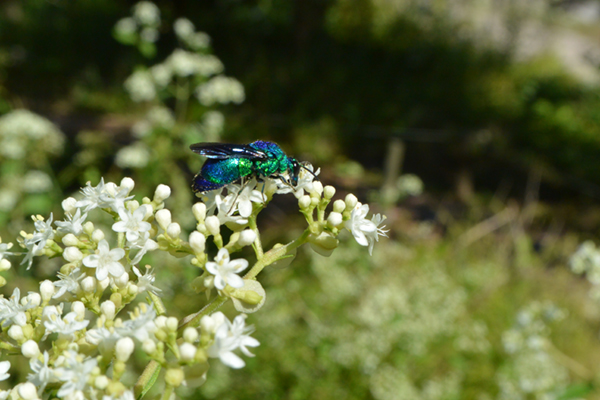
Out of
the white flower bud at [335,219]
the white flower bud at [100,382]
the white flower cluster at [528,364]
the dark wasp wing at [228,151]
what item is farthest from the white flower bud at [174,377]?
the white flower cluster at [528,364]

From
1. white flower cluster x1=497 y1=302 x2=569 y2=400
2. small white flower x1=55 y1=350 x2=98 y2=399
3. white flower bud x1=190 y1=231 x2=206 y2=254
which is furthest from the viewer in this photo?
white flower cluster x1=497 y1=302 x2=569 y2=400

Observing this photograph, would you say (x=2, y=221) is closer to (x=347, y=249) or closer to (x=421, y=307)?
(x=347, y=249)

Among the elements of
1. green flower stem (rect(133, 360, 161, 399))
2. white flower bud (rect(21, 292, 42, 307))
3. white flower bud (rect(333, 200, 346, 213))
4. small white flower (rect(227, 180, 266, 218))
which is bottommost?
green flower stem (rect(133, 360, 161, 399))

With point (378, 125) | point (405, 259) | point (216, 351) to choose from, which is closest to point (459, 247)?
point (405, 259)

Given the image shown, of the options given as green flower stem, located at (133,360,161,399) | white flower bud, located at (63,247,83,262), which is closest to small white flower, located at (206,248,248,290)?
green flower stem, located at (133,360,161,399)

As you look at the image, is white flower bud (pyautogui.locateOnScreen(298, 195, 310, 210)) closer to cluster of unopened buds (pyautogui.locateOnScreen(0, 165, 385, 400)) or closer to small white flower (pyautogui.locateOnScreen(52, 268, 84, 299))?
cluster of unopened buds (pyautogui.locateOnScreen(0, 165, 385, 400))

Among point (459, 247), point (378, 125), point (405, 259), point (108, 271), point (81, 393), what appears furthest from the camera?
point (378, 125)

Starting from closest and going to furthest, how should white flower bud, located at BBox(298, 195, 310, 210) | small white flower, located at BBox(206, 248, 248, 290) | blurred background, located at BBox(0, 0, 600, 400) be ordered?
1. small white flower, located at BBox(206, 248, 248, 290)
2. white flower bud, located at BBox(298, 195, 310, 210)
3. blurred background, located at BBox(0, 0, 600, 400)
